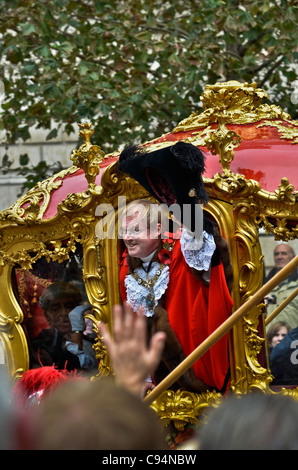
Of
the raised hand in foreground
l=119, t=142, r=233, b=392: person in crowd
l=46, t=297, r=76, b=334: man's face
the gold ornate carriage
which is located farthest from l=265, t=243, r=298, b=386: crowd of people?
the raised hand in foreground

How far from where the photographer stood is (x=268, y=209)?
4.80m

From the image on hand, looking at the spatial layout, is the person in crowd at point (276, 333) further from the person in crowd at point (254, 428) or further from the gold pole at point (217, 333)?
the person in crowd at point (254, 428)

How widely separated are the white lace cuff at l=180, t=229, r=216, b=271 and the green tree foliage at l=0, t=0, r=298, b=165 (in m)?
4.40

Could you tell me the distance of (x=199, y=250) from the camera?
460 cm

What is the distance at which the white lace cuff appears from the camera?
4.60m

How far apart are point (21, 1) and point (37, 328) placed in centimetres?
477

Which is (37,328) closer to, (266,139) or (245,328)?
(245,328)

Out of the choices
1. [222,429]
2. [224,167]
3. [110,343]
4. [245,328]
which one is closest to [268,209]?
[224,167]

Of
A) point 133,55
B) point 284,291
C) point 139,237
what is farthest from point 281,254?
point 133,55

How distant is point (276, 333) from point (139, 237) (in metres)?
1.58

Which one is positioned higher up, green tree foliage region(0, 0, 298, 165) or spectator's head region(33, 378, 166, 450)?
green tree foliage region(0, 0, 298, 165)

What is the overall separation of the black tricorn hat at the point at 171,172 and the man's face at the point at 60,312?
0.93m

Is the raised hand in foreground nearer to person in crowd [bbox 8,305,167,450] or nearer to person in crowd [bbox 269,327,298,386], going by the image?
person in crowd [bbox 8,305,167,450]

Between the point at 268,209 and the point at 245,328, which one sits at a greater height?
the point at 268,209
